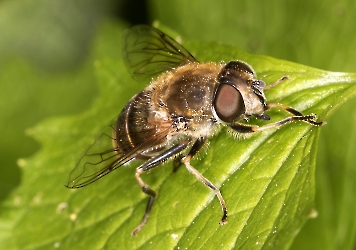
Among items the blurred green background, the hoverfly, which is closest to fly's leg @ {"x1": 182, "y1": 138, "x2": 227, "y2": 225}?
the hoverfly

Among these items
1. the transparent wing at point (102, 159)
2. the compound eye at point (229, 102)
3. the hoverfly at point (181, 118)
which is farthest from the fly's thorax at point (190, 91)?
the transparent wing at point (102, 159)

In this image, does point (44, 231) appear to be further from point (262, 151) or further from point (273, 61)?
point (273, 61)

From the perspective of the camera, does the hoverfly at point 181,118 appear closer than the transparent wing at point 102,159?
Yes

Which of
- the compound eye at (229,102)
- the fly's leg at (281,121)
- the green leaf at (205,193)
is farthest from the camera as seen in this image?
the compound eye at (229,102)

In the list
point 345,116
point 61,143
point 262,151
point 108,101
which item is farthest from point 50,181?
point 345,116

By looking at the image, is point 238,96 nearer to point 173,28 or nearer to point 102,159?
point 102,159

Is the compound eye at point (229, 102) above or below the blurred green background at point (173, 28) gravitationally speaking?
above

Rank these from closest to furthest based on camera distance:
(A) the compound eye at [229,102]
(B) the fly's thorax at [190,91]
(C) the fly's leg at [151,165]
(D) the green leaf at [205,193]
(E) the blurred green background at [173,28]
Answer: (D) the green leaf at [205,193] → (A) the compound eye at [229,102] → (B) the fly's thorax at [190,91] → (C) the fly's leg at [151,165] → (E) the blurred green background at [173,28]

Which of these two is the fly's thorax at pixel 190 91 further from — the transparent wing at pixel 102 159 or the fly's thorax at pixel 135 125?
the transparent wing at pixel 102 159

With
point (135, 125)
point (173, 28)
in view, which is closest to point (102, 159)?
point (135, 125)
